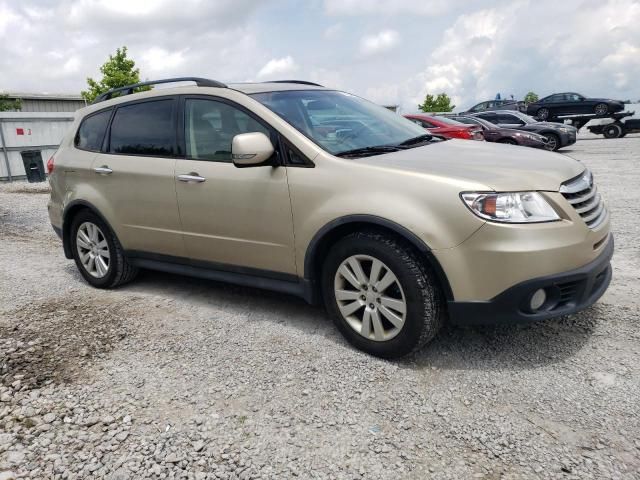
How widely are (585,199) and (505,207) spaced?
66 centimetres

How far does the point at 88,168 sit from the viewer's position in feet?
15.3

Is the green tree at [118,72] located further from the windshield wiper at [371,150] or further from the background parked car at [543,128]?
the windshield wiper at [371,150]

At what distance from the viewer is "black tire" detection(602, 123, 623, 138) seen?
2141 centimetres

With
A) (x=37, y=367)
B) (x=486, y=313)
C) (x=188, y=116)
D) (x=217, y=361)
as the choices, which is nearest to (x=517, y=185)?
(x=486, y=313)

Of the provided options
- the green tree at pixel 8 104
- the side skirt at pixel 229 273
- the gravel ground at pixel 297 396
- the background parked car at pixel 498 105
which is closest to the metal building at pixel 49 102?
the green tree at pixel 8 104

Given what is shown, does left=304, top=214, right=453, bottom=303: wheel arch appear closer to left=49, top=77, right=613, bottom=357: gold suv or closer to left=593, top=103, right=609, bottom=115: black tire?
left=49, top=77, right=613, bottom=357: gold suv

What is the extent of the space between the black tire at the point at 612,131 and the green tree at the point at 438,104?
25.0m

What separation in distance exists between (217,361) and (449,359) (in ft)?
4.76

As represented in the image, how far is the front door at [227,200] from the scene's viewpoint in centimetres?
346

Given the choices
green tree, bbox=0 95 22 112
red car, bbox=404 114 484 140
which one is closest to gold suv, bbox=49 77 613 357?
red car, bbox=404 114 484 140

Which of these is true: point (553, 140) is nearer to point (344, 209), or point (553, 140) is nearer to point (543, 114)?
point (543, 114)

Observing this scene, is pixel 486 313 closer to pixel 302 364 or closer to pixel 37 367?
pixel 302 364

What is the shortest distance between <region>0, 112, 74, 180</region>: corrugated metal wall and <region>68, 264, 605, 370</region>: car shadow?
1199cm

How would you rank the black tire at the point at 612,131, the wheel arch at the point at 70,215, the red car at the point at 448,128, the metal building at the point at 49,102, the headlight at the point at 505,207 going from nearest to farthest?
1. the headlight at the point at 505,207
2. the wheel arch at the point at 70,215
3. the red car at the point at 448,128
4. the black tire at the point at 612,131
5. the metal building at the point at 49,102
